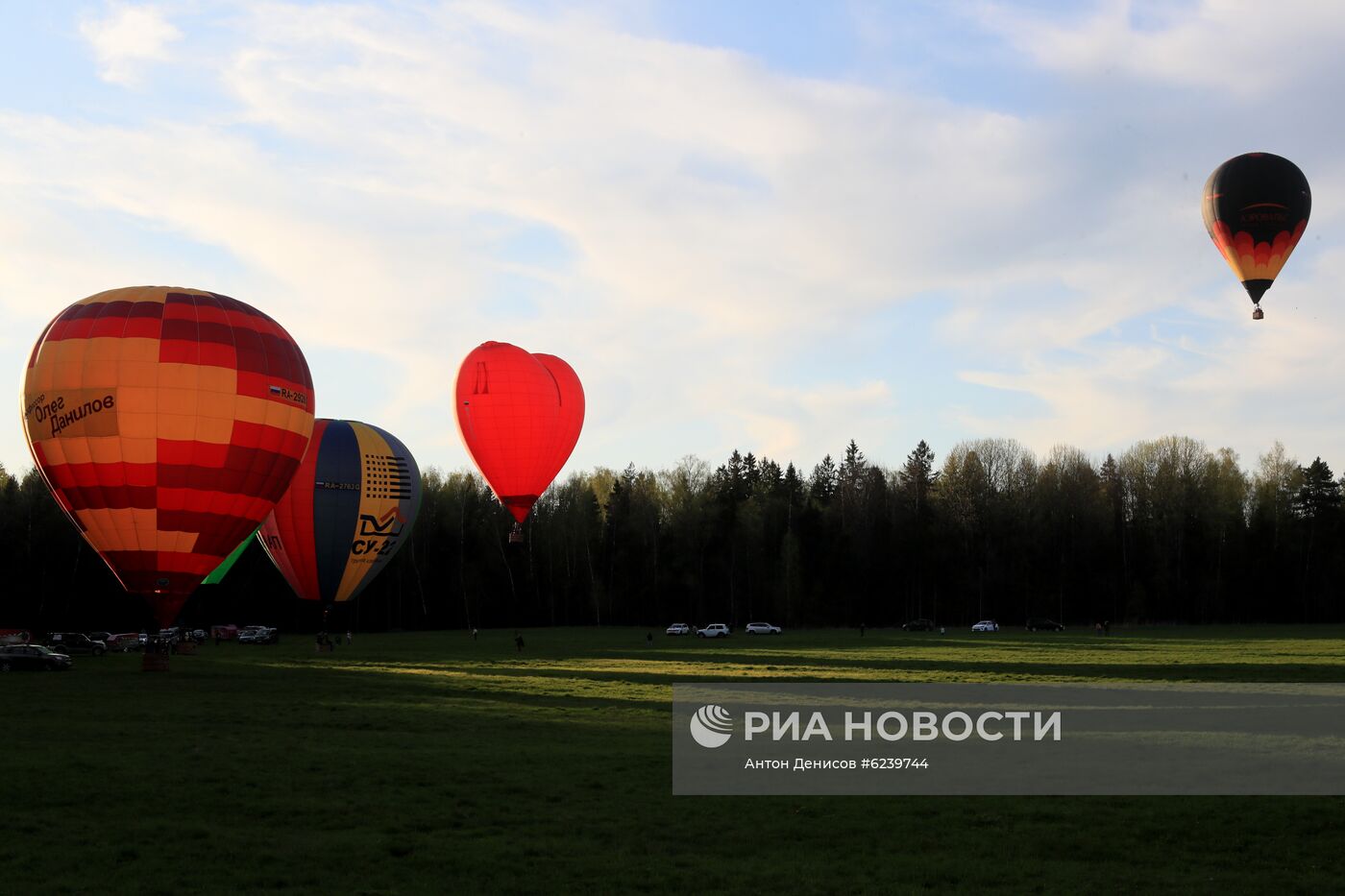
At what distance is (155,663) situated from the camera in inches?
1526

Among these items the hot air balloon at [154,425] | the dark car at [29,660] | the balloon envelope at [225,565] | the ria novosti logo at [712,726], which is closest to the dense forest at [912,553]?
the balloon envelope at [225,565]

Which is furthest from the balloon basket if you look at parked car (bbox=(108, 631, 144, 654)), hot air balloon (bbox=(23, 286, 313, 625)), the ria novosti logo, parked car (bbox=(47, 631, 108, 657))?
the ria novosti logo

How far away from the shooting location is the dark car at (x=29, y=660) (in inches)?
1547

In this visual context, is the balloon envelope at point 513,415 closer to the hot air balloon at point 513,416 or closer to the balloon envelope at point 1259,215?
the hot air balloon at point 513,416

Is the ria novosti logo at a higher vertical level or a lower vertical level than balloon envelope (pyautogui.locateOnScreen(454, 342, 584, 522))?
lower

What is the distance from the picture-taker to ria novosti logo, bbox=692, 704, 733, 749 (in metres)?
20.4

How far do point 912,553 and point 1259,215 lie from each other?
217ft

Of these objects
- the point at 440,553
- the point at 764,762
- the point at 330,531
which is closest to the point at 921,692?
the point at 764,762

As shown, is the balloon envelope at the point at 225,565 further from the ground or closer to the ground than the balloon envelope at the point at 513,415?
closer to the ground

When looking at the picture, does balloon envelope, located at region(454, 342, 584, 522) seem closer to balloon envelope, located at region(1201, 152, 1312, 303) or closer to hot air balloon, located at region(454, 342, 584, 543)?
hot air balloon, located at region(454, 342, 584, 543)

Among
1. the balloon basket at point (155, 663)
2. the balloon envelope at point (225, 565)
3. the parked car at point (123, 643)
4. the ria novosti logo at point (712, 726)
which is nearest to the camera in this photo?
the ria novosti logo at point (712, 726)

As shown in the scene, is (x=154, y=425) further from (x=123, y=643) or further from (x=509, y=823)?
(x=123, y=643)

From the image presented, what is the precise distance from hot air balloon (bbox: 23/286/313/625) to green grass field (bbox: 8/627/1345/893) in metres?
9.13

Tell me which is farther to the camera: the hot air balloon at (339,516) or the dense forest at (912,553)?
the dense forest at (912,553)
